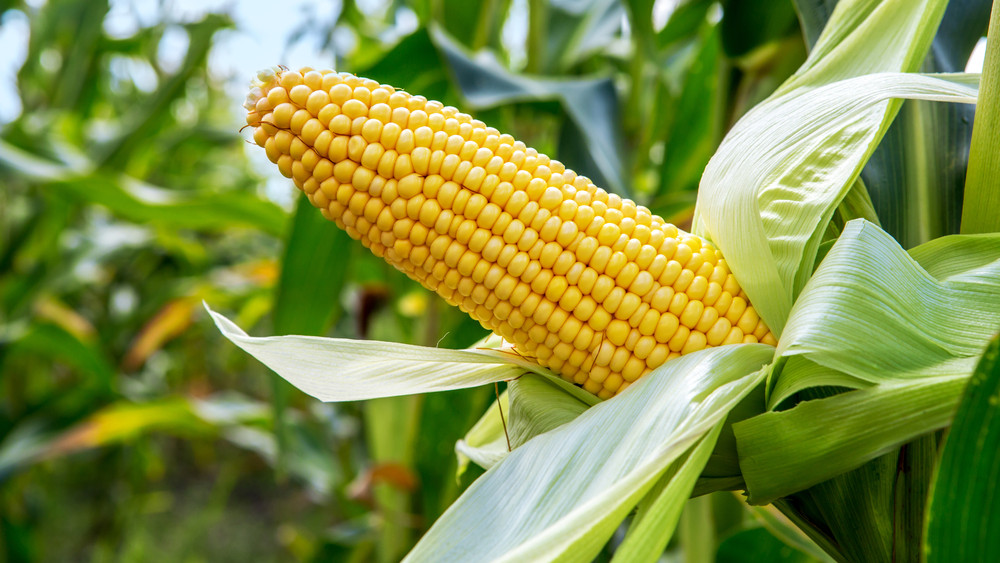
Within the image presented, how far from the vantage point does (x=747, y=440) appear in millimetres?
345

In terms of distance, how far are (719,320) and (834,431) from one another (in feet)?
0.34

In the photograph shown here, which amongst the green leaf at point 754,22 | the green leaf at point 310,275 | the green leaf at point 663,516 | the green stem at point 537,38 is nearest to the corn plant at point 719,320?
the green leaf at point 663,516

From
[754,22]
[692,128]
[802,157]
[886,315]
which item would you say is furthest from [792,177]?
[692,128]

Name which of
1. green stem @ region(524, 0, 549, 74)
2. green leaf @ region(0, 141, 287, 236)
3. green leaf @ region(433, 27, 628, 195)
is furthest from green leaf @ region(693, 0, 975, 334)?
green leaf @ region(0, 141, 287, 236)

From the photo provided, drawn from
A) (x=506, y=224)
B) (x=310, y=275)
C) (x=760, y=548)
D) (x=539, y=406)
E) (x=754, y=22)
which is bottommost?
(x=760, y=548)

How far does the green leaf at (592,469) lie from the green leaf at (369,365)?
0.22 ft

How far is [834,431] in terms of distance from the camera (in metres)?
0.32

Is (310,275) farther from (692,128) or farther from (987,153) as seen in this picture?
(987,153)

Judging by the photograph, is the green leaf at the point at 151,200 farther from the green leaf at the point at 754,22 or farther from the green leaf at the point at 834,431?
the green leaf at the point at 834,431

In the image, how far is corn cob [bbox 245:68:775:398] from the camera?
41cm

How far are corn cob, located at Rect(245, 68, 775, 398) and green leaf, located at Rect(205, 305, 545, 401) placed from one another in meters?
0.05

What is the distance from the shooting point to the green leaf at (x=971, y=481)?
256mm

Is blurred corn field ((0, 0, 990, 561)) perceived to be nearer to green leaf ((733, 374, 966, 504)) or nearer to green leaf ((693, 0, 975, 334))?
green leaf ((693, 0, 975, 334))

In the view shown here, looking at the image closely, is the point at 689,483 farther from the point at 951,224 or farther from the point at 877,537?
the point at 951,224
